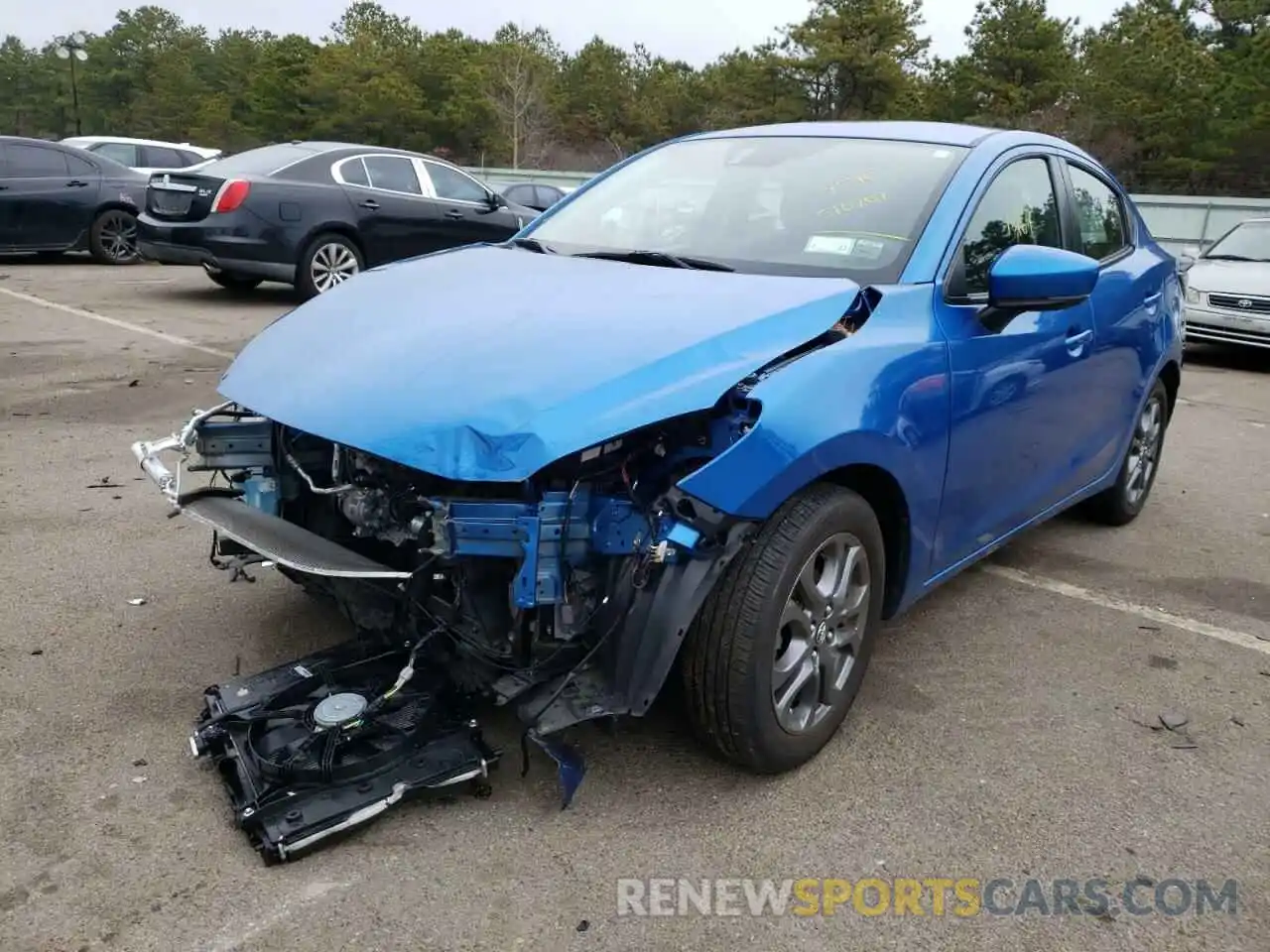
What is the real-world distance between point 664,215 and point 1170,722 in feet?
7.44

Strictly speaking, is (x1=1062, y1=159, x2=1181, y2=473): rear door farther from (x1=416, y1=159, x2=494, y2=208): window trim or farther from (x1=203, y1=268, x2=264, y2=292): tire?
(x1=203, y1=268, x2=264, y2=292): tire

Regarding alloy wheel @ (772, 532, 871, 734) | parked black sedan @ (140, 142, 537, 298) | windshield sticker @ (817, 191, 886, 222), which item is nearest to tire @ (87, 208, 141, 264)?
parked black sedan @ (140, 142, 537, 298)

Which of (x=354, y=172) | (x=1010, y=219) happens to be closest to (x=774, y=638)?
(x=1010, y=219)

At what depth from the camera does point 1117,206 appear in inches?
Answer: 183

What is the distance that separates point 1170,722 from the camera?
3.17 meters

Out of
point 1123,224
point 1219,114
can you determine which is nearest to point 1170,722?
point 1123,224

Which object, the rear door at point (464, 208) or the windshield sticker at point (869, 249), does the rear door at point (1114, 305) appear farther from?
the rear door at point (464, 208)

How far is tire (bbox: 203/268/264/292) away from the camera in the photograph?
1089 centimetres

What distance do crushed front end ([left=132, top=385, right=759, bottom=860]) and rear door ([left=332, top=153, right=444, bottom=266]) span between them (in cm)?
789

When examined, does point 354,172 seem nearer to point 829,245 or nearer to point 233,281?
point 233,281

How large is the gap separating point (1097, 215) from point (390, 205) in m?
7.46

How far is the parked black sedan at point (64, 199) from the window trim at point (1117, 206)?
11.6 m

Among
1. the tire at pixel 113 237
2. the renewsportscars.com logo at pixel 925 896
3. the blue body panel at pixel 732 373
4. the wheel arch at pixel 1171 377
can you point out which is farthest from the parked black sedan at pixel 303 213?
the renewsportscars.com logo at pixel 925 896

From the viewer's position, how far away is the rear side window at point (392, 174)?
10.4 metres
